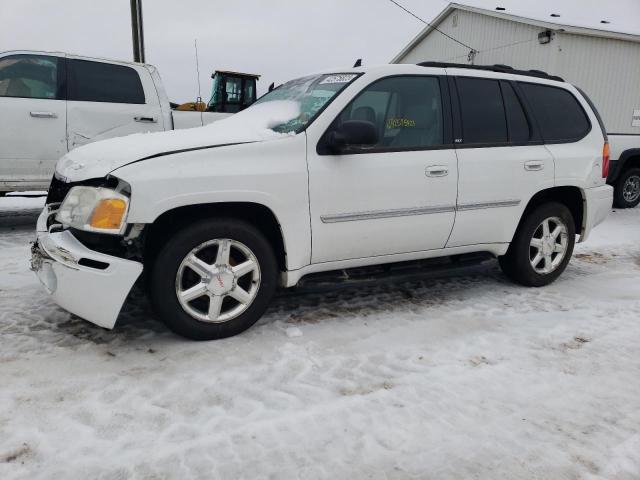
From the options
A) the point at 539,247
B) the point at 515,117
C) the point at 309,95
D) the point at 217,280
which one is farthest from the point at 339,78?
the point at 539,247

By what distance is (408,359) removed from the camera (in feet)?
9.91

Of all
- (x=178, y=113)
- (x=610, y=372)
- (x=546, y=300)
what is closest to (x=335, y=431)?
(x=610, y=372)

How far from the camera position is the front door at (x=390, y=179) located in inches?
130

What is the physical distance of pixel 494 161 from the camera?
393cm

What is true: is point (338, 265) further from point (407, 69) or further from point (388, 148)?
point (407, 69)

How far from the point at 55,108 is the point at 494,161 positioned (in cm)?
508

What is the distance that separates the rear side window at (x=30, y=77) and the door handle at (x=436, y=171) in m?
4.78

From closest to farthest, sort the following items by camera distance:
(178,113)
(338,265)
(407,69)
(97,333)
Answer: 1. (97,333)
2. (338,265)
3. (407,69)
4. (178,113)

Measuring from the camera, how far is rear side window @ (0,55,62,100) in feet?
18.9

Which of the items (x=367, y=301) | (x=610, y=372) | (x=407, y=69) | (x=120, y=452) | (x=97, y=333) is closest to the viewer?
(x=120, y=452)

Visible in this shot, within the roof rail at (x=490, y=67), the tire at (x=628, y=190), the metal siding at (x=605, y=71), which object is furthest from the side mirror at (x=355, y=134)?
the metal siding at (x=605, y=71)

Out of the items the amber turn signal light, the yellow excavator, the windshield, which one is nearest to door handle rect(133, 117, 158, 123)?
the windshield

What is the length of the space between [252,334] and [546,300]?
8.24 feet

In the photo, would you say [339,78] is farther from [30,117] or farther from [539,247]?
[30,117]
